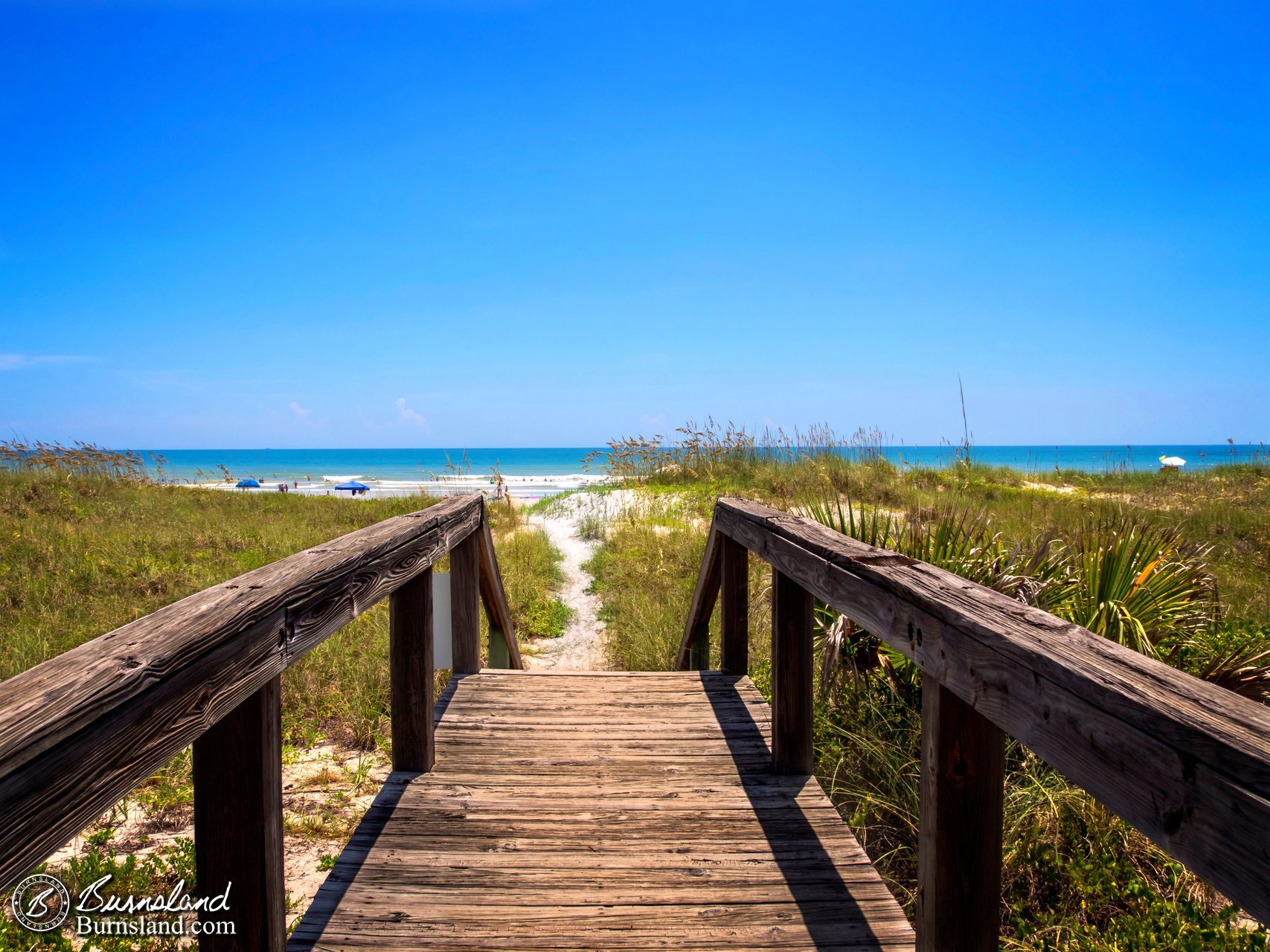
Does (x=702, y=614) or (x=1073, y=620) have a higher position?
(x=1073, y=620)

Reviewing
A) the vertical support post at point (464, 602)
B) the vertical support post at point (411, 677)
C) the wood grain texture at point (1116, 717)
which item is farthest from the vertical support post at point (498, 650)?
the wood grain texture at point (1116, 717)

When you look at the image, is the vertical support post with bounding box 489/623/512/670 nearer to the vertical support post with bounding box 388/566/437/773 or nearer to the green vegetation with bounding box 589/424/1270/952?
the green vegetation with bounding box 589/424/1270/952

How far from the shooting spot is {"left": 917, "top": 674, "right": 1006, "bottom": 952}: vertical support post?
153 cm

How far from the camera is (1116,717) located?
0.99 meters

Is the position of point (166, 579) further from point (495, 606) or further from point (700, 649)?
point (700, 649)

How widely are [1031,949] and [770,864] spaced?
2.90 feet

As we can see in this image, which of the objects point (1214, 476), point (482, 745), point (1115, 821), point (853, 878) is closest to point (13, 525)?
point (482, 745)

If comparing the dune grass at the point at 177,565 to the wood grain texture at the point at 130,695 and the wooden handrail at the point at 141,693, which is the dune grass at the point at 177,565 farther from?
the wood grain texture at the point at 130,695

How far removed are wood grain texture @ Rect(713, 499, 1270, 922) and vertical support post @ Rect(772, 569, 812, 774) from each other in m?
1.01

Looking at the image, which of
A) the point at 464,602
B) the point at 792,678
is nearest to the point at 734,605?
the point at 792,678

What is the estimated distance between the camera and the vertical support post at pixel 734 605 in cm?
391

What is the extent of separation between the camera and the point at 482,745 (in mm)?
3178

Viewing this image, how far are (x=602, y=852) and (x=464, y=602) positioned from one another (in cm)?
202

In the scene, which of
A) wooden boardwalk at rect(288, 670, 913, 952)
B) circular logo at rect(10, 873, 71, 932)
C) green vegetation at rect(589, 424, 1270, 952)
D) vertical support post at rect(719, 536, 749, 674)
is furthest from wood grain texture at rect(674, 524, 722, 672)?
circular logo at rect(10, 873, 71, 932)
